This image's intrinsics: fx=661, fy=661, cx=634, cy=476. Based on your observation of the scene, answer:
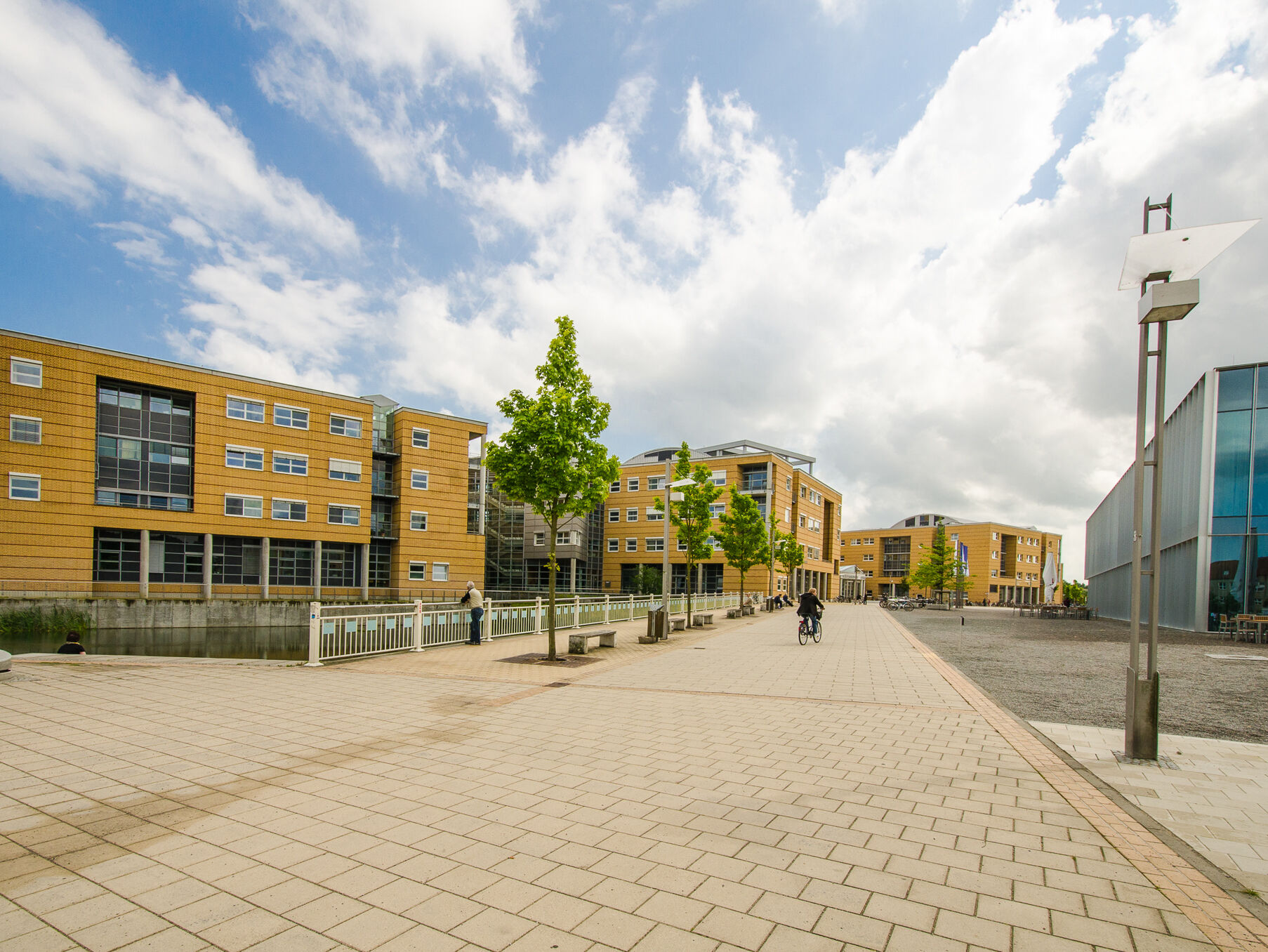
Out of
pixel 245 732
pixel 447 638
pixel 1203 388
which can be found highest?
pixel 1203 388

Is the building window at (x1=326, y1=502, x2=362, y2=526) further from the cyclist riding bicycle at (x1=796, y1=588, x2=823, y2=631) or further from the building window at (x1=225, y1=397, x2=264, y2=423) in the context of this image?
the cyclist riding bicycle at (x1=796, y1=588, x2=823, y2=631)

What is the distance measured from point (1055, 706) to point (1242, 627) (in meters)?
22.0

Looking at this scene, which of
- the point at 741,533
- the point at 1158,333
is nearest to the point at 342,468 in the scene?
the point at 741,533

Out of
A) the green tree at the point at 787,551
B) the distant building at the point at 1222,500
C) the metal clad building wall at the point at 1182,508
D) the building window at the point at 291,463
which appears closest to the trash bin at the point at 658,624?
the metal clad building wall at the point at 1182,508

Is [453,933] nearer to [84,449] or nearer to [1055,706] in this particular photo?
[1055,706]

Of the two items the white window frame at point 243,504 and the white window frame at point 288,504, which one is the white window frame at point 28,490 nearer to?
the white window frame at point 243,504

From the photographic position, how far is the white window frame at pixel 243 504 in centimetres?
4172

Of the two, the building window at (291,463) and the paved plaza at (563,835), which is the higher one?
the building window at (291,463)

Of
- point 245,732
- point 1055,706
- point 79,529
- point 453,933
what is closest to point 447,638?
point 245,732

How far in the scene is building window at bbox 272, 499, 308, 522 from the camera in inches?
1714

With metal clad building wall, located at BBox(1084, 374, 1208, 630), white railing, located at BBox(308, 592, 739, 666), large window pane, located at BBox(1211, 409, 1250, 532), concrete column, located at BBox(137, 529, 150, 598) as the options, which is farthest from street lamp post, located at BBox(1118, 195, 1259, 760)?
concrete column, located at BBox(137, 529, 150, 598)

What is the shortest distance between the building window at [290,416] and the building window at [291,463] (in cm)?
194

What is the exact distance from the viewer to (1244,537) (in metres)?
26.1

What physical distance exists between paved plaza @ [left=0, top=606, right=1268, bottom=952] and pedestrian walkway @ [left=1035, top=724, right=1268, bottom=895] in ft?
0.99
